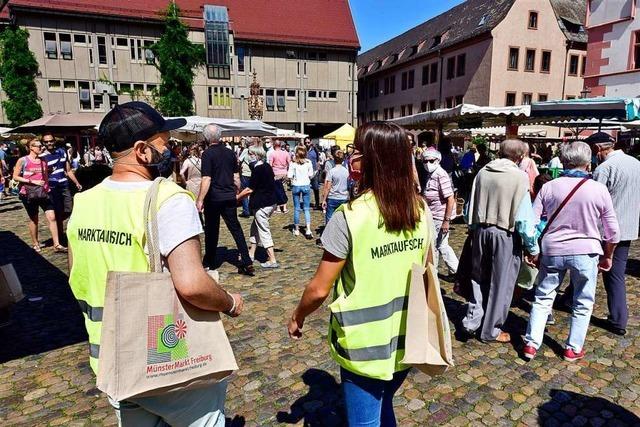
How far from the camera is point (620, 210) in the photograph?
14.7 feet

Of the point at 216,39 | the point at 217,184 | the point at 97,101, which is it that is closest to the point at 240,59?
the point at 216,39

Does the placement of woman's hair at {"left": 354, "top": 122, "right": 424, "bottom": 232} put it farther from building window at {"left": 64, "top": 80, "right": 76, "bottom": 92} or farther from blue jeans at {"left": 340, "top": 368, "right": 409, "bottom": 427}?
building window at {"left": 64, "top": 80, "right": 76, "bottom": 92}

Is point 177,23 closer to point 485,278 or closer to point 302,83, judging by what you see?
point 302,83

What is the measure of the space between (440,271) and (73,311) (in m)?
4.84

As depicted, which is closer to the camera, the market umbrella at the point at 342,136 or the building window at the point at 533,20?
the market umbrella at the point at 342,136

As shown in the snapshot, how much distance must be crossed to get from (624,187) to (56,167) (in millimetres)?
8399

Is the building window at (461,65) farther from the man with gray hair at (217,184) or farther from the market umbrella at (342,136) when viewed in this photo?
the man with gray hair at (217,184)

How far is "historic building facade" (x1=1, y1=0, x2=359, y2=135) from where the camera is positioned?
106 ft

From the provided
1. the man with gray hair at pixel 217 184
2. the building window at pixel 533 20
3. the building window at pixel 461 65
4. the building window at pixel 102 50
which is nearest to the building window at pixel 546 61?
the building window at pixel 533 20

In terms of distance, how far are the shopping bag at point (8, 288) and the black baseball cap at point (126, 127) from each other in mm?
3423

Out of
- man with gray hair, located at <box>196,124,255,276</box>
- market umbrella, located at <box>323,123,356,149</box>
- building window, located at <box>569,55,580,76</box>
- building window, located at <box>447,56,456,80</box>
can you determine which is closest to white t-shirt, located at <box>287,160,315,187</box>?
man with gray hair, located at <box>196,124,255,276</box>

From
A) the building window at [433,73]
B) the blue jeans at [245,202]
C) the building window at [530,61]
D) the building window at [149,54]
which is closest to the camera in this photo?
the blue jeans at [245,202]

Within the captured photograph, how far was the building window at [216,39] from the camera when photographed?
3603 cm

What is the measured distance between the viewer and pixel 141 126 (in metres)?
1.69
